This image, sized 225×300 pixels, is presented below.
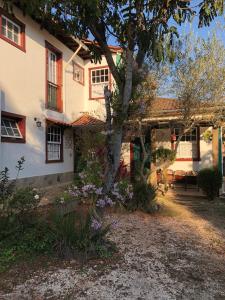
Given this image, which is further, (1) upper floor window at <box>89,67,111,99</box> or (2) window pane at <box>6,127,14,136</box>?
(1) upper floor window at <box>89,67,111,99</box>

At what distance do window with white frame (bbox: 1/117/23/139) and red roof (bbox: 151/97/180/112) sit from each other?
467cm

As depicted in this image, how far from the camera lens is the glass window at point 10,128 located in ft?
35.0

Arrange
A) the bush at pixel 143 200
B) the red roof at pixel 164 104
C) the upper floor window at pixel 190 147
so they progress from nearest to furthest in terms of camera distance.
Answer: the bush at pixel 143 200 → the red roof at pixel 164 104 → the upper floor window at pixel 190 147

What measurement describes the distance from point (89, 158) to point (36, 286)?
19.5 ft

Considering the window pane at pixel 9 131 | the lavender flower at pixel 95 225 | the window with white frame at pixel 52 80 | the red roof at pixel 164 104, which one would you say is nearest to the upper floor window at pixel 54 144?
the window with white frame at pixel 52 80

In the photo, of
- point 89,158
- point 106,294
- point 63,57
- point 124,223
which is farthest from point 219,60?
point 106,294

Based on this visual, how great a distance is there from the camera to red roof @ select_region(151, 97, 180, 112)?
34.9 ft

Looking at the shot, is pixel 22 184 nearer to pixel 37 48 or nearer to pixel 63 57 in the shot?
pixel 37 48

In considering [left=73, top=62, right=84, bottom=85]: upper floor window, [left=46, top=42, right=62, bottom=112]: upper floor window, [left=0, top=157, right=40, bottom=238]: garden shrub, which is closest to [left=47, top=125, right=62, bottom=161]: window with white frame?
[left=46, top=42, right=62, bottom=112]: upper floor window

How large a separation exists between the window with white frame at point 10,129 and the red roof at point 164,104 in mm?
4672

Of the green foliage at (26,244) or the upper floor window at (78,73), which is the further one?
the upper floor window at (78,73)

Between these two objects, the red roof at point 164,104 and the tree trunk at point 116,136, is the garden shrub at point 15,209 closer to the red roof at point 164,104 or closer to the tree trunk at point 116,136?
the tree trunk at point 116,136

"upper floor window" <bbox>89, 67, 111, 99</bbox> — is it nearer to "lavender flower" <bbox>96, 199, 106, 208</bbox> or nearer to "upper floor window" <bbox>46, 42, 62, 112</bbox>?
"upper floor window" <bbox>46, 42, 62, 112</bbox>

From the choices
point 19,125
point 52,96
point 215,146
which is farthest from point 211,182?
point 52,96
